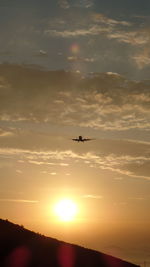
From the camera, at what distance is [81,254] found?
62125 millimetres

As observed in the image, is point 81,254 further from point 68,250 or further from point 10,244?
point 10,244

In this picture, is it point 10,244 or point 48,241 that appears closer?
point 10,244

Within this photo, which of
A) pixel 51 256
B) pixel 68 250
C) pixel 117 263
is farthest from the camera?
pixel 117 263

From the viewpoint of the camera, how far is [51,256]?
182 feet

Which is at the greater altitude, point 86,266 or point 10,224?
point 10,224

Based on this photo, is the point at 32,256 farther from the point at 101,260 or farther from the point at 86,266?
the point at 101,260

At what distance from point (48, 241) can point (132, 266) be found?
1429cm

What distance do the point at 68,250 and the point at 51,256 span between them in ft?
17.5

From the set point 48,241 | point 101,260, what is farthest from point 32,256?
point 101,260

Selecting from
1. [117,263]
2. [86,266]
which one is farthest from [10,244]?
[117,263]

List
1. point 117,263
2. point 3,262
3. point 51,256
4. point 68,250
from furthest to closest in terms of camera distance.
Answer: point 117,263 < point 68,250 < point 51,256 < point 3,262

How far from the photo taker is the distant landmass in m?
52.9

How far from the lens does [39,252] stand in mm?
55594

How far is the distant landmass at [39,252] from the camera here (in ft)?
173
